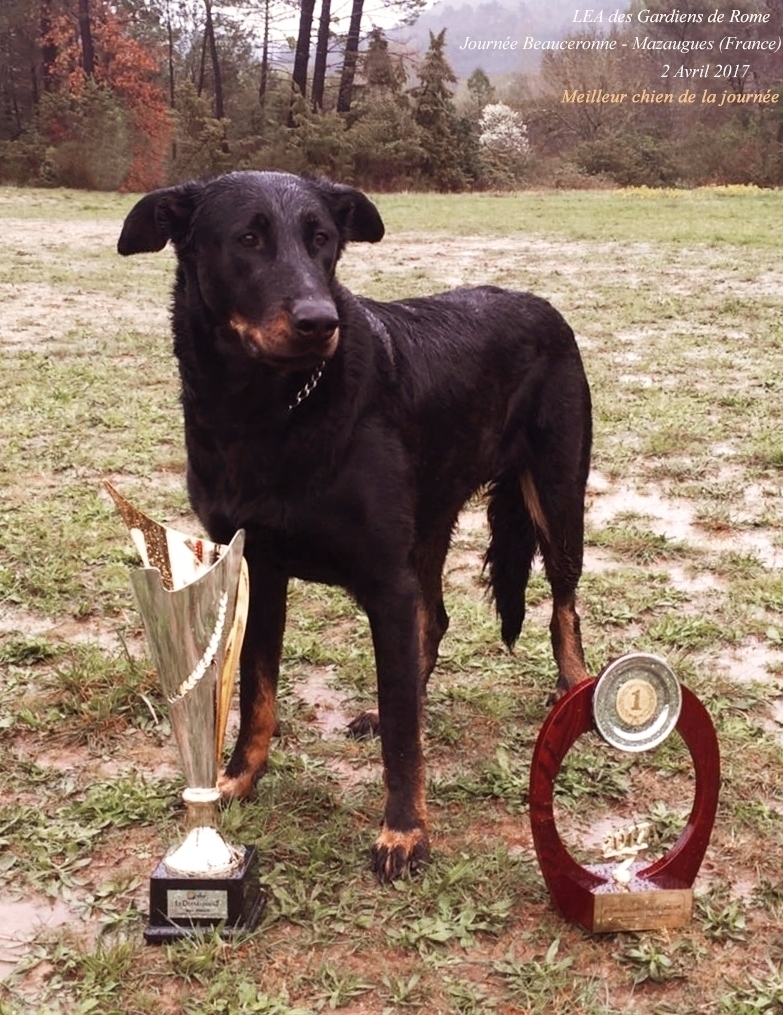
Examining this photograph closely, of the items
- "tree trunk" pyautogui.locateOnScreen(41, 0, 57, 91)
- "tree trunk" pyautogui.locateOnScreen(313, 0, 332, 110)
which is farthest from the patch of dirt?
"tree trunk" pyautogui.locateOnScreen(41, 0, 57, 91)

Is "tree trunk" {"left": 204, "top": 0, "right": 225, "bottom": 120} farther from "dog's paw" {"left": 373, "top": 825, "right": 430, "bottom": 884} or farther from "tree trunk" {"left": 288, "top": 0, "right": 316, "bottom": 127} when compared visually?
"dog's paw" {"left": 373, "top": 825, "right": 430, "bottom": 884}

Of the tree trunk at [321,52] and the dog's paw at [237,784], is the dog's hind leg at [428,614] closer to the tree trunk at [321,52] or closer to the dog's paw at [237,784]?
the dog's paw at [237,784]

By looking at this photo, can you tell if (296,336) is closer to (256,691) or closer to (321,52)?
(256,691)

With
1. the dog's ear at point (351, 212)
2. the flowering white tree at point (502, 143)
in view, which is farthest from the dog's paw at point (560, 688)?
the flowering white tree at point (502, 143)

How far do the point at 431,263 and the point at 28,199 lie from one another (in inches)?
477

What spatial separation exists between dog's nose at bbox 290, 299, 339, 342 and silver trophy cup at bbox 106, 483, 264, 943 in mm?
449

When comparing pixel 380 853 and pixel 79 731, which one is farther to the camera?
pixel 79 731

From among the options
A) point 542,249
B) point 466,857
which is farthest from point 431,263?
point 466,857

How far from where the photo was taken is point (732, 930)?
7.51ft

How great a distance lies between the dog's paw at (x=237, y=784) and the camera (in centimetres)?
280

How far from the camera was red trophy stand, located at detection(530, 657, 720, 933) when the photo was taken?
87.6 inches

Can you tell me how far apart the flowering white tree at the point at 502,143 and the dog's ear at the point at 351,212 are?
2893cm

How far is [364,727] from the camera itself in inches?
126

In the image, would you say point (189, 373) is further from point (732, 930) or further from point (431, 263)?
point (431, 263)
